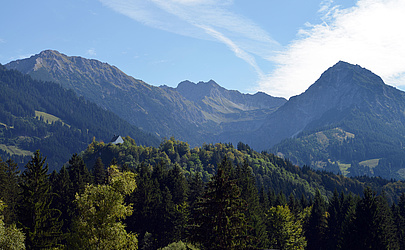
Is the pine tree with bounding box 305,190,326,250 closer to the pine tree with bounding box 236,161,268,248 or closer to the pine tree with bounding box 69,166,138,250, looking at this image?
the pine tree with bounding box 236,161,268,248

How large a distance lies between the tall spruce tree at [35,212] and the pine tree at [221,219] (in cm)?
2322

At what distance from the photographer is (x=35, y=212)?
156ft

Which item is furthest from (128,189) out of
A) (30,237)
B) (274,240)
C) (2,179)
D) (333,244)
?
(333,244)

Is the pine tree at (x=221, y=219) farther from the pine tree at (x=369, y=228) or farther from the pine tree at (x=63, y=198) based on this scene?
the pine tree at (x=63, y=198)

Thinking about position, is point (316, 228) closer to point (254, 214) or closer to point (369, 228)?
point (254, 214)

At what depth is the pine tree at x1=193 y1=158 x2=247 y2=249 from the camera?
123ft

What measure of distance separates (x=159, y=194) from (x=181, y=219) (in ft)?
31.8

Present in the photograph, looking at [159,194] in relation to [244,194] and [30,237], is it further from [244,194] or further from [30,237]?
[30,237]

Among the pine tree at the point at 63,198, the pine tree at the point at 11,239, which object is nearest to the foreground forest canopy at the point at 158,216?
the pine tree at the point at 11,239

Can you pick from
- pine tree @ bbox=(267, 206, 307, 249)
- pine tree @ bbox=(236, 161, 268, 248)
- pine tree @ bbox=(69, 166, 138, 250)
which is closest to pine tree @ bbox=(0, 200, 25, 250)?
pine tree @ bbox=(69, 166, 138, 250)

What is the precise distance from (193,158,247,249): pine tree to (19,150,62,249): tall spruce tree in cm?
2322

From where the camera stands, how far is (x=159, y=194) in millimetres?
94438

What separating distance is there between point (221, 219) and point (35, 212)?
26620 millimetres

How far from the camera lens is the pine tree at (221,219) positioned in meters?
37.4
